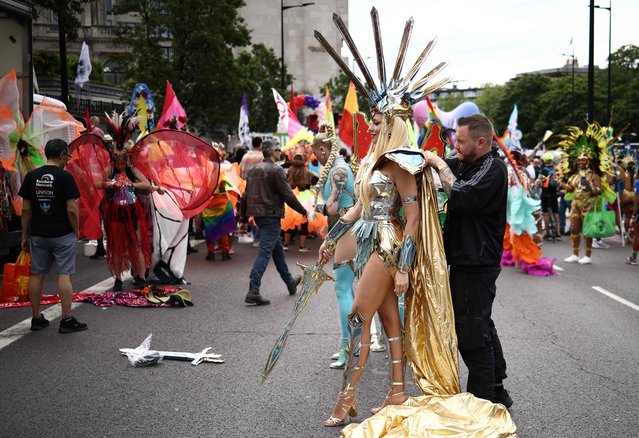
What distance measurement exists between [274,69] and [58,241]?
42697mm

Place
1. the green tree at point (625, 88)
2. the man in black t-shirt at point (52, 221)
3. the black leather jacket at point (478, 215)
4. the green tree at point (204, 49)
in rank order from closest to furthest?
the black leather jacket at point (478, 215)
the man in black t-shirt at point (52, 221)
the green tree at point (204, 49)
the green tree at point (625, 88)

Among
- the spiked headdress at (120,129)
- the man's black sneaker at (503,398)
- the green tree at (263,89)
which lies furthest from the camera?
the green tree at (263,89)

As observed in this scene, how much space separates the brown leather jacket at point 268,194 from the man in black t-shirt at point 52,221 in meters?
2.34

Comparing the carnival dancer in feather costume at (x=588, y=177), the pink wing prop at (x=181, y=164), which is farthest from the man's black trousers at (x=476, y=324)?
the carnival dancer in feather costume at (x=588, y=177)

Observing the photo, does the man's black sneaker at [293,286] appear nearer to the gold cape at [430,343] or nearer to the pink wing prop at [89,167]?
the pink wing prop at [89,167]

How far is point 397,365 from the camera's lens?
4.76 meters

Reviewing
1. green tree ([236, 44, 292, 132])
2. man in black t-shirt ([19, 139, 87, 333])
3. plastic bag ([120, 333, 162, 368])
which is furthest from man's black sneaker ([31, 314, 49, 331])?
green tree ([236, 44, 292, 132])

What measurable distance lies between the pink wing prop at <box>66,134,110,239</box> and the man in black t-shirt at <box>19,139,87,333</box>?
6.59 feet

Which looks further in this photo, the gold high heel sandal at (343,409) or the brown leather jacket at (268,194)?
the brown leather jacket at (268,194)

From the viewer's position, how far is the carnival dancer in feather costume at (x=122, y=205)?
938cm

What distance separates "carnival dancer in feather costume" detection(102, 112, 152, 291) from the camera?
9.38 m

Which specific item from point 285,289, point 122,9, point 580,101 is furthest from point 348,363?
point 580,101

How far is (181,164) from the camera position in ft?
31.9

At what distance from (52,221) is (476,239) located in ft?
15.0
